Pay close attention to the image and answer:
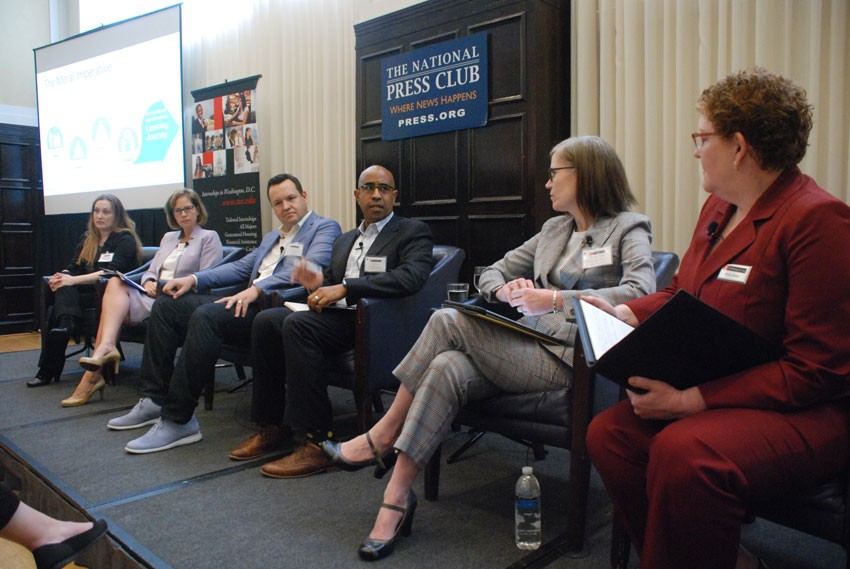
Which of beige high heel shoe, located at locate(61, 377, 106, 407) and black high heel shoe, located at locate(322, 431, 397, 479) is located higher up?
black high heel shoe, located at locate(322, 431, 397, 479)

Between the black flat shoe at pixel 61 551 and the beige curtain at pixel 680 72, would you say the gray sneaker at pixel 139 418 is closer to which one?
the black flat shoe at pixel 61 551

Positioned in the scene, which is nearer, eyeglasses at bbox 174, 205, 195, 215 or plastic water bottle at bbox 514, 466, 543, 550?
plastic water bottle at bbox 514, 466, 543, 550

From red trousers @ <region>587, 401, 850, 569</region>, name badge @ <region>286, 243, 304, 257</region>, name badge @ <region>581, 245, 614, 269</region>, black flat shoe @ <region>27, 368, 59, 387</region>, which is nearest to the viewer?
red trousers @ <region>587, 401, 850, 569</region>

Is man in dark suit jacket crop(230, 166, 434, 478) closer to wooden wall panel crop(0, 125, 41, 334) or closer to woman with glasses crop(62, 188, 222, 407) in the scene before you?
woman with glasses crop(62, 188, 222, 407)

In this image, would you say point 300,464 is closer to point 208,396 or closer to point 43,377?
point 208,396

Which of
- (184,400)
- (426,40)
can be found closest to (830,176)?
(426,40)

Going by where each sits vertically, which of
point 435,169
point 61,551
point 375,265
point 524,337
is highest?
point 435,169

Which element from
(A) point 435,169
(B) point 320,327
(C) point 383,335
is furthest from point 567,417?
(A) point 435,169

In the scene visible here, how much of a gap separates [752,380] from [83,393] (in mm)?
3403

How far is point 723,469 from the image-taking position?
1058mm

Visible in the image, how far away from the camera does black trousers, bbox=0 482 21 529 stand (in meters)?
1.49

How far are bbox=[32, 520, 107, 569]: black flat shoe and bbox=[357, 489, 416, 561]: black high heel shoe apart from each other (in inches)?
27.4

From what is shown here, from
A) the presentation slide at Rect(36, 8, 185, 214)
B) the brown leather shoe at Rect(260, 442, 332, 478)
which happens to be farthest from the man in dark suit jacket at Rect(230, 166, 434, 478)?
the presentation slide at Rect(36, 8, 185, 214)

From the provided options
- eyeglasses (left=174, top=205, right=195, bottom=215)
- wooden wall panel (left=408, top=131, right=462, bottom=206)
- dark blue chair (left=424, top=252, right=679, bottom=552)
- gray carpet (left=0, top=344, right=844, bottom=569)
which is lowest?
gray carpet (left=0, top=344, right=844, bottom=569)
